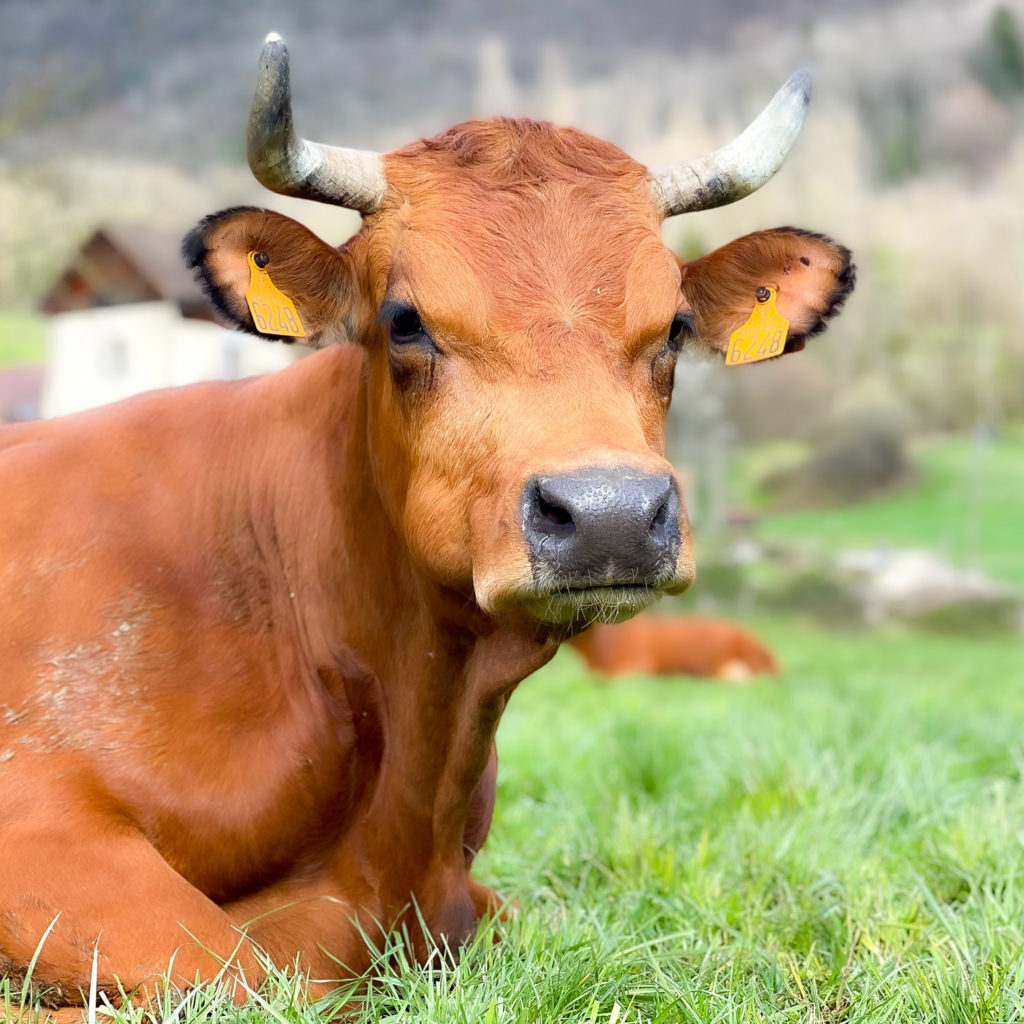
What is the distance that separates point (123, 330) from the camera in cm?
1166

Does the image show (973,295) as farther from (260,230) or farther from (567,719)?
(260,230)

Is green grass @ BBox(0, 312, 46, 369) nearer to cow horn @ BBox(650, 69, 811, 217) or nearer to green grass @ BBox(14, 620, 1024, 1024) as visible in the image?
green grass @ BBox(14, 620, 1024, 1024)

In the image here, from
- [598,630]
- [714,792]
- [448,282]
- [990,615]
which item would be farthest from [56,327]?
[990,615]

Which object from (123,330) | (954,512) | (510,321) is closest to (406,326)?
(510,321)

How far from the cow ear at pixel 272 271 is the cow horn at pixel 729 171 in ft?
3.06

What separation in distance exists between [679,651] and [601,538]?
41.3 ft

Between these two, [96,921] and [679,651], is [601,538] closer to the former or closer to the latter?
[96,921]

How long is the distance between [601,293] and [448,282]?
1.24ft

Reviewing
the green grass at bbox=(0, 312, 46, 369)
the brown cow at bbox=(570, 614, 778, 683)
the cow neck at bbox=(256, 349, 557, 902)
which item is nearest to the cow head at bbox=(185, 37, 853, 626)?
the cow neck at bbox=(256, 349, 557, 902)

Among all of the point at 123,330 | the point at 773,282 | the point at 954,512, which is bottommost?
the point at 954,512

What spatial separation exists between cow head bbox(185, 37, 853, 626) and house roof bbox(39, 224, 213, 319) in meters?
6.92

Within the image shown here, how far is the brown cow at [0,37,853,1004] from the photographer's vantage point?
9.73ft

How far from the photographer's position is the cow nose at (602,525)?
2625 mm

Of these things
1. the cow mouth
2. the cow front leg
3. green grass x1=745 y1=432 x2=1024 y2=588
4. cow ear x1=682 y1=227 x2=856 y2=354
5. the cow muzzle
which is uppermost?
cow ear x1=682 y1=227 x2=856 y2=354
